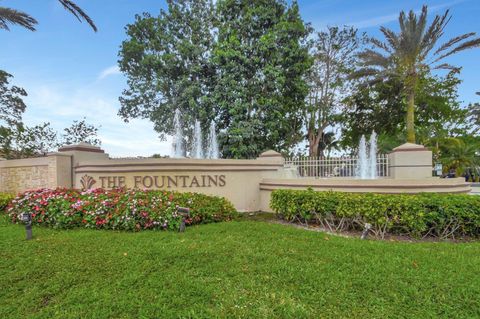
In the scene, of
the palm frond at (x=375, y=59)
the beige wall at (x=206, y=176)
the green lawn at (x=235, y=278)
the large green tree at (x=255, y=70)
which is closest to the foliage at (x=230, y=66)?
the large green tree at (x=255, y=70)

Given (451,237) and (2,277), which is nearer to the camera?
(2,277)

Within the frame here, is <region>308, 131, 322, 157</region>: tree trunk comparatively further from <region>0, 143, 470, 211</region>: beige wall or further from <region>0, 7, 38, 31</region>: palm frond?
<region>0, 7, 38, 31</region>: palm frond

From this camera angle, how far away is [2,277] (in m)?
3.57

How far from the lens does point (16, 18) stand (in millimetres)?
10188

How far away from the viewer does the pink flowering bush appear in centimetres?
598

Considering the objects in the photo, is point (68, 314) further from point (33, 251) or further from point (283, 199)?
point (283, 199)

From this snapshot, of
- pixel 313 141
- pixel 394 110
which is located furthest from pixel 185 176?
pixel 394 110

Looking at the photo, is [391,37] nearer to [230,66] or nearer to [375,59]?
[375,59]

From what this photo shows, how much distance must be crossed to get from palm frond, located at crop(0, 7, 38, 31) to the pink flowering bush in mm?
7325

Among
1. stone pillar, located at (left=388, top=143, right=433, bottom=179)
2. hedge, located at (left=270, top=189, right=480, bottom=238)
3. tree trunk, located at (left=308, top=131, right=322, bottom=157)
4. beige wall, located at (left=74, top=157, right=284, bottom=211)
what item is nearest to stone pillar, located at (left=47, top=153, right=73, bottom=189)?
beige wall, located at (left=74, top=157, right=284, bottom=211)

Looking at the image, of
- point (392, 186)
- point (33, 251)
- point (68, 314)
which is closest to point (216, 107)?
point (392, 186)

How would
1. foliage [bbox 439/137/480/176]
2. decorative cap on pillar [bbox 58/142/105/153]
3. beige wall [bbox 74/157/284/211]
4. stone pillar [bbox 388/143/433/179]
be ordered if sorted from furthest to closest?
foliage [bbox 439/137/480/176]
stone pillar [bbox 388/143/433/179]
decorative cap on pillar [bbox 58/142/105/153]
beige wall [bbox 74/157/284/211]

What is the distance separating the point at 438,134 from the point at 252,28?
20597 millimetres

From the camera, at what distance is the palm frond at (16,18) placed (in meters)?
9.95
